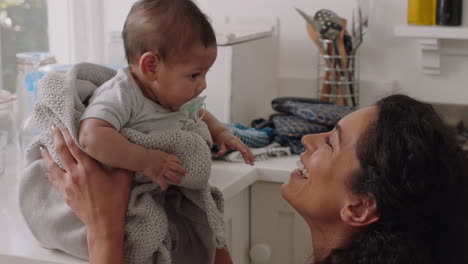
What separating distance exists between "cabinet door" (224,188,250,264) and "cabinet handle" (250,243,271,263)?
26 mm

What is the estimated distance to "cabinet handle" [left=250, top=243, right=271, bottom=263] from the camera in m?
1.93

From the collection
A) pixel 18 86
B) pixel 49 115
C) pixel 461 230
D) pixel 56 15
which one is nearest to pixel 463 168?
pixel 461 230

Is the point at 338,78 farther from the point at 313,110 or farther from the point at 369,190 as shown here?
the point at 369,190

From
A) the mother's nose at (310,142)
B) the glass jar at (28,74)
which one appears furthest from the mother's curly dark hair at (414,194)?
the glass jar at (28,74)

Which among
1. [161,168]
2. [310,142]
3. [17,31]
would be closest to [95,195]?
[161,168]

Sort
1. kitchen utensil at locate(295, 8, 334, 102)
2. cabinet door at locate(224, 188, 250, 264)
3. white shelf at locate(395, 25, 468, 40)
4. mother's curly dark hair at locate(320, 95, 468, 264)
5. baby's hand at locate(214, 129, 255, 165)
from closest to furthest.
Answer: mother's curly dark hair at locate(320, 95, 468, 264), baby's hand at locate(214, 129, 255, 165), cabinet door at locate(224, 188, 250, 264), white shelf at locate(395, 25, 468, 40), kitchen utensil at locate(295, 8, 334, 102)

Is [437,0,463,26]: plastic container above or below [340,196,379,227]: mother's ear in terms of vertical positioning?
above

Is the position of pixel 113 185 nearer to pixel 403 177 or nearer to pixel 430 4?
pixel 403 177

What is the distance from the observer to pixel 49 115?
1.29 m

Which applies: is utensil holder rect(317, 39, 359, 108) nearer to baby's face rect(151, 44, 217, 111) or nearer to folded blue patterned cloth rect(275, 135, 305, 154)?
folded blue patterned cloth rect(275, 135, 305, 154)

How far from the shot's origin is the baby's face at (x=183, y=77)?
1268 mm

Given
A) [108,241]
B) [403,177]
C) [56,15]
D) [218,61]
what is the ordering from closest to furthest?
[403,177], [108,241], [218,61], [56,15]

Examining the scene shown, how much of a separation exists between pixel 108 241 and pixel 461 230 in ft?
2.00

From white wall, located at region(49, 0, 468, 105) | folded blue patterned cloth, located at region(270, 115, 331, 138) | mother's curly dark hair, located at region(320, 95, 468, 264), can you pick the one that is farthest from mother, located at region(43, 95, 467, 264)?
white wall, located at region(49, 0, 468, 105)
